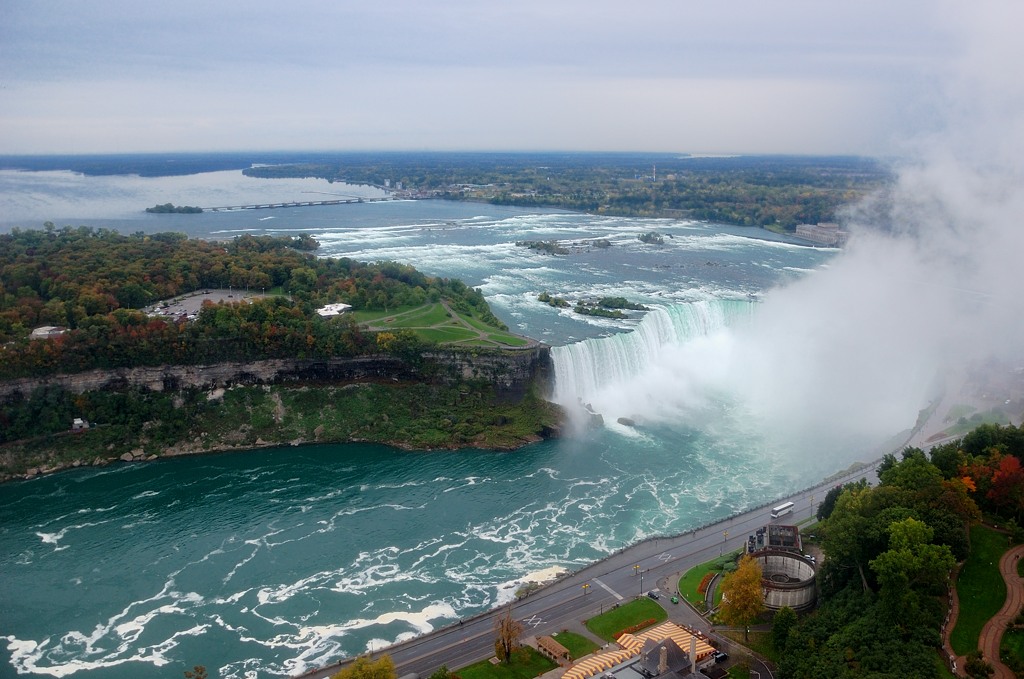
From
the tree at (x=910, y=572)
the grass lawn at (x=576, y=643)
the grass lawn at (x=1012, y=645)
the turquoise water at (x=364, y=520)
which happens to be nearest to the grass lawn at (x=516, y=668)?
the grass lawn at (x=576, y=643)

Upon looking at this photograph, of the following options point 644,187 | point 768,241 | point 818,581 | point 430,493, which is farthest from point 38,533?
point 644,187

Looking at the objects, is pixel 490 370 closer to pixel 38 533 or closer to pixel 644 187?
pixel 38 533

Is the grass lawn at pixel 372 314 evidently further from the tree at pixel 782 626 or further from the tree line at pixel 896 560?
the tree at pixel 782 626

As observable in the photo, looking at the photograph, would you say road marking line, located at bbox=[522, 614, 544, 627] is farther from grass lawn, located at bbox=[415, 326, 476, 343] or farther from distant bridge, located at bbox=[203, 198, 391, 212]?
distant bridge, located at bbox=[203, 198, 391, 212]

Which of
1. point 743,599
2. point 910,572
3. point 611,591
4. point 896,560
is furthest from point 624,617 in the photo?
point 910,572

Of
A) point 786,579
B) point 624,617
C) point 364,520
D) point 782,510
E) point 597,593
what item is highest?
point 786,579

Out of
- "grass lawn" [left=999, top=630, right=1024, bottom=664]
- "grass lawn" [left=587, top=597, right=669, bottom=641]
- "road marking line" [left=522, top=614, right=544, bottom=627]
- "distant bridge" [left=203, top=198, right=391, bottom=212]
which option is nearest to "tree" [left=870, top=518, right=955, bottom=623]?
"grass lawn" [left=999, top=630, right=1024, bottom=664]

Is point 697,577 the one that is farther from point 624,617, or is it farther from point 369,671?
point 369,671
